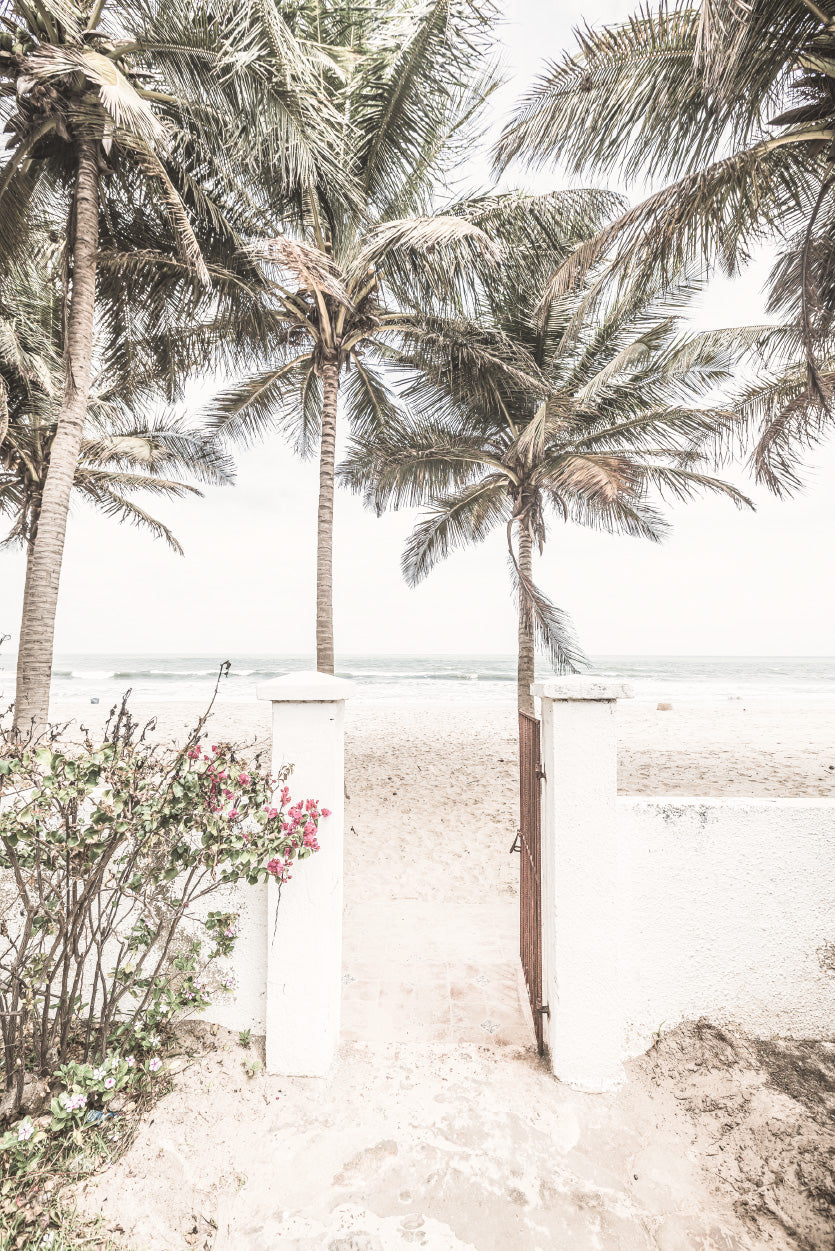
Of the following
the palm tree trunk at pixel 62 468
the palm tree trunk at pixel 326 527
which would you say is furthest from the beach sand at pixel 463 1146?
the palm tree trunk at pixel 326 527

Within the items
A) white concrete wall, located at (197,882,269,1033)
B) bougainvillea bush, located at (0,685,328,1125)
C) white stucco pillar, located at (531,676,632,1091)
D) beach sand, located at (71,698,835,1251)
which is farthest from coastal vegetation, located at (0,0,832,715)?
white stucco pillar, located at (531,676,632,1091)

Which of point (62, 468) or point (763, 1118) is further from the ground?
point (62, 468)

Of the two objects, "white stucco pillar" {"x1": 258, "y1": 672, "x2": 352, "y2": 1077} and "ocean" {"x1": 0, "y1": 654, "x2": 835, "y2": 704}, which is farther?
"ocean" {"x1": 0, "y1": 654, "x2": 835, "y2": 704}

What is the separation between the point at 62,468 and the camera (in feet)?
14.9

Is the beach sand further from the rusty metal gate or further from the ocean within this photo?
the ocean

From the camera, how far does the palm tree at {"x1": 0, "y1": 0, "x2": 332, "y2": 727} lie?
4.14 m

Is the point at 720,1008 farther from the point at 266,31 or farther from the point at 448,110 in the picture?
the point at 448,110

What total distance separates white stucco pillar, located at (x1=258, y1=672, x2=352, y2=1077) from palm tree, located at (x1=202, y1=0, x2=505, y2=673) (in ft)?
13.8

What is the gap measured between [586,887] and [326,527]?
5270 millimetres

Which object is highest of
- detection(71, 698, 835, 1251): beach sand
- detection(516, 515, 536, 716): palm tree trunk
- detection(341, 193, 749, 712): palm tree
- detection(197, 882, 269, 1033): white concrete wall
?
detection(341, 193, 749, 712): palm tree

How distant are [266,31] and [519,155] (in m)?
2.20

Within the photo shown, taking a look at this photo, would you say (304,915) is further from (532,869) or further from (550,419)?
(550,419)

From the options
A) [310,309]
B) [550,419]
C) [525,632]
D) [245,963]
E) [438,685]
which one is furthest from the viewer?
[438,685]

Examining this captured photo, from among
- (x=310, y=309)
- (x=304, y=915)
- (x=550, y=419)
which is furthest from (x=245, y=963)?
(x=310, y=309)
